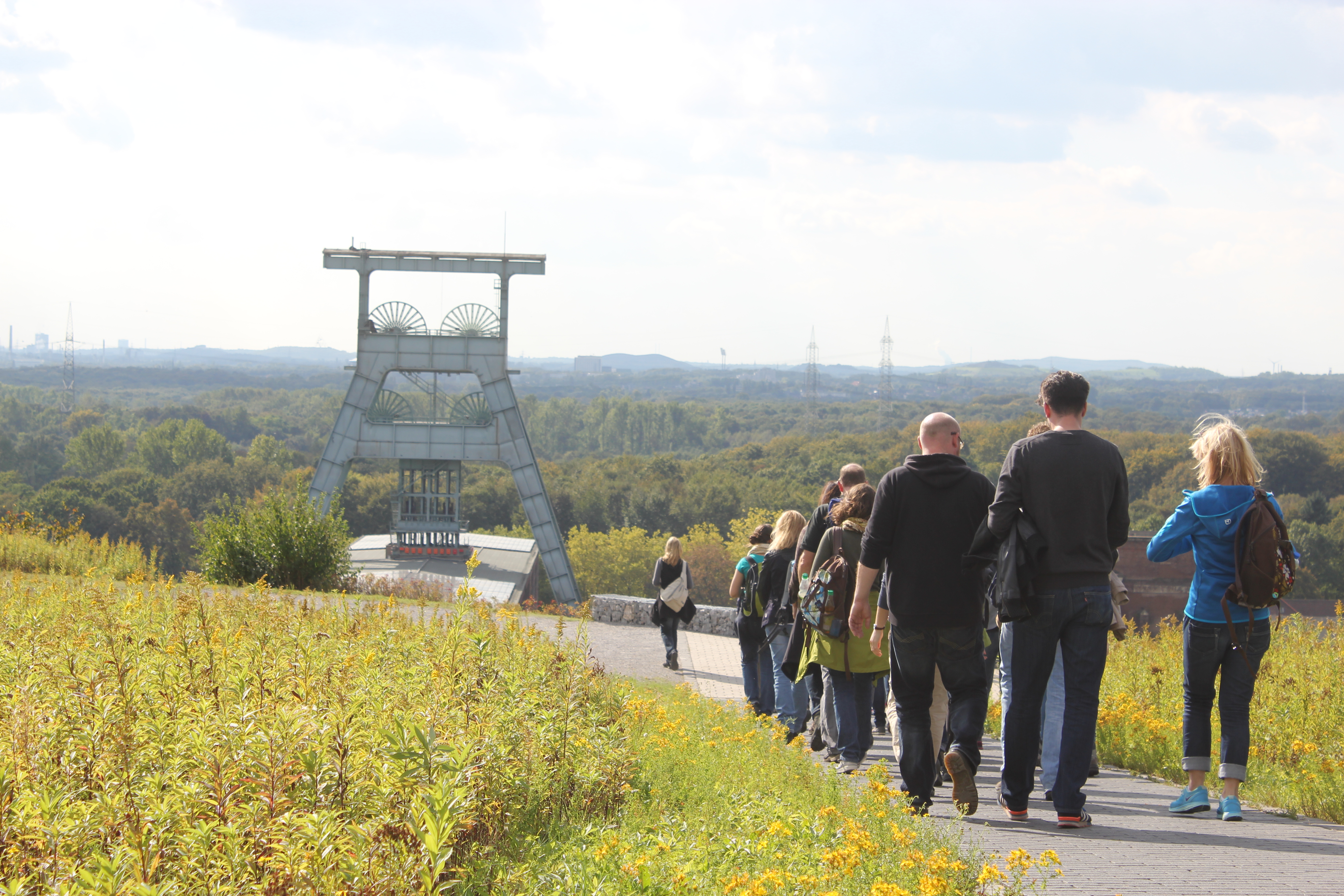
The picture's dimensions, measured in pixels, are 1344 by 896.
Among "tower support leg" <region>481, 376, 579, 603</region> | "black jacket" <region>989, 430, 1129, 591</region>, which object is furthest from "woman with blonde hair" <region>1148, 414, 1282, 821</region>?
"tower support leg" <region>481, 376, 579, 603</region>

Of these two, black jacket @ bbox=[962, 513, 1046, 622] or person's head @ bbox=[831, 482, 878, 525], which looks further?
person's head @ bbox=[831, 482, 878, 525]

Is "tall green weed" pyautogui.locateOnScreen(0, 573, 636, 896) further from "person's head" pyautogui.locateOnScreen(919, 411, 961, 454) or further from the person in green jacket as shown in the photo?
"person's head" pyautogui.locateOnScreen(919, 411, 961, 454)

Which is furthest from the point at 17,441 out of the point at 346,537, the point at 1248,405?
the point at 1248,405

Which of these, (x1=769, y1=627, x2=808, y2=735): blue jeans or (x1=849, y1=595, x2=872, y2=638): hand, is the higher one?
(x1=849, y1=595, x2=872, y2=638): hand

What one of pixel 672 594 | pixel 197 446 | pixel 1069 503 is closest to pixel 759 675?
pixel 672 594

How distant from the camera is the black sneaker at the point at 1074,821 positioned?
4457 millimetres

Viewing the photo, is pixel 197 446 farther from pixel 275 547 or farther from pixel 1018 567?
pixel 1018 567

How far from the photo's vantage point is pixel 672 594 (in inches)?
454

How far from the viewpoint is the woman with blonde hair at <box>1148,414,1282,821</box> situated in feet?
15.9

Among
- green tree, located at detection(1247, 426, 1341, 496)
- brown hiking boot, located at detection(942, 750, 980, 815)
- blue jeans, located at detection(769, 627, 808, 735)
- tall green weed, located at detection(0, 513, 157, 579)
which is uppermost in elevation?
brown hiking boot, located at detection(942, 750, 980, 815)

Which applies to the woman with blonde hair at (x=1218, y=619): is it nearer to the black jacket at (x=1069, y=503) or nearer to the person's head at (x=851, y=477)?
the black jacket at (x=1069, y=503)

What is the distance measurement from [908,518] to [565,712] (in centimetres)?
185

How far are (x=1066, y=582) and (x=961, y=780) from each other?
0.99 meters

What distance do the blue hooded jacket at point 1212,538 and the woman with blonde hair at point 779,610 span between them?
2672 mm
